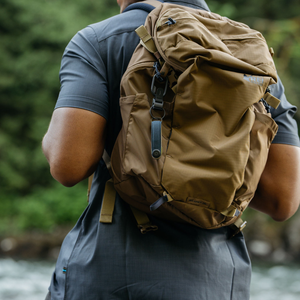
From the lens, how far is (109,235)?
1002mm

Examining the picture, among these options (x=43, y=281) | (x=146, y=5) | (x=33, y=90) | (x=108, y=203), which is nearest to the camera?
(x=108, y=203)

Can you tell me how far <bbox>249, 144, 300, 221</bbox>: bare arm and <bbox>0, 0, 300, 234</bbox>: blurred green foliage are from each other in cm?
951

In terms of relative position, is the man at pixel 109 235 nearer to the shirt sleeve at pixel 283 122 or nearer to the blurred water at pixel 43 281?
the shirt sleeve at pixel 283 122

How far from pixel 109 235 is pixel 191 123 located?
0.36 m

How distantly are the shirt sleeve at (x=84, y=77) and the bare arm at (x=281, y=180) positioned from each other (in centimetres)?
50

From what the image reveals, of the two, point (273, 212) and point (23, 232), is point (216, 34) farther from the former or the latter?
point (23, 232)

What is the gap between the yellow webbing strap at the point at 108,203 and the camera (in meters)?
1.02

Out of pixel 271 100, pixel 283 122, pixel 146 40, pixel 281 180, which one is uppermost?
pixel 146 40

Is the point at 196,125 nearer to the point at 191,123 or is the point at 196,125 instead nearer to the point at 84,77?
the point at 191,123

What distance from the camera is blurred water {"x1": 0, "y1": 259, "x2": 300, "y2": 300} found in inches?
245

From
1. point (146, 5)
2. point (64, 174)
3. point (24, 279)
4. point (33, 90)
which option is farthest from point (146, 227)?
point (33, 90)

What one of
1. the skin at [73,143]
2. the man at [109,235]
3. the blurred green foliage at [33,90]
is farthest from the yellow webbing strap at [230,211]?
the blurred green foliage at [33,90]

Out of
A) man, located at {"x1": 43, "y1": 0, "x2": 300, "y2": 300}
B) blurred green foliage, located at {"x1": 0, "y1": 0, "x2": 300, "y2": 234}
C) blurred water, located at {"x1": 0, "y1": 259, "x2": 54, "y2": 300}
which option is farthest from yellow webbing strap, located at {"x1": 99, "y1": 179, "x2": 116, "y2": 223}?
blurred green foliage, located at {"x1": 0, "y1": 0, "x2": 300, "y2": 234}

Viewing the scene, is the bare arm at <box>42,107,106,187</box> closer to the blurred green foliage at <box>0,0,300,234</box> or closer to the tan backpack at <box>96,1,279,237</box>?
the tan backpack at <box>96,1,279,237</box>
